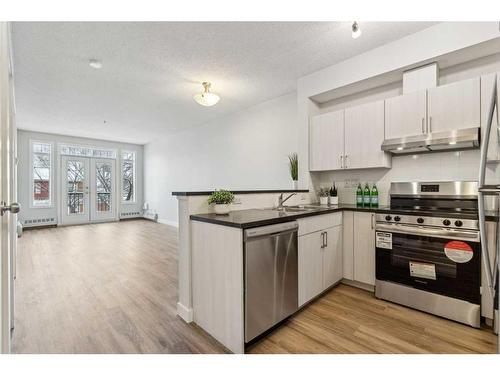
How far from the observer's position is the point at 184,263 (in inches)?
81.0

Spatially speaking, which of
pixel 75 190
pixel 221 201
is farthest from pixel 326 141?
pixel 75 190

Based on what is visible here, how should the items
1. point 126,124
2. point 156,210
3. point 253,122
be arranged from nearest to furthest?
point 253,122, point 126,124, point 156,210

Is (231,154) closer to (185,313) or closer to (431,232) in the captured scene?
(185,313)

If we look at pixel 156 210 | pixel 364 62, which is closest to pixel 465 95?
pixel 364 62

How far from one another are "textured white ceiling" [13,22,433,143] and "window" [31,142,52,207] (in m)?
2.21

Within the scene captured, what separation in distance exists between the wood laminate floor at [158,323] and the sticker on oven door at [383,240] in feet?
1.82

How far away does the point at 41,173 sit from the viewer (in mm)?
6598

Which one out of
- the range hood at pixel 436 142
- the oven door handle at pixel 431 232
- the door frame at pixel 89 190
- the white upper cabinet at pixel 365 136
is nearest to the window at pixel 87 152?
the door frame at pixel 89 190

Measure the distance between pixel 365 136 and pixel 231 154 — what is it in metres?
2.88

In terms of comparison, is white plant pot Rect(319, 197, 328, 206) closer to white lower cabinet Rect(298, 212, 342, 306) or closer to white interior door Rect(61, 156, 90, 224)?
white lower cabinet Rect(298, 212, 342, 306)
